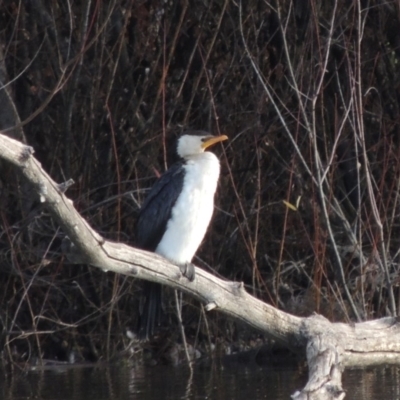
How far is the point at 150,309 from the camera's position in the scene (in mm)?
5188

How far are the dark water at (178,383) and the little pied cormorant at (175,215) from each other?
2.85 ft

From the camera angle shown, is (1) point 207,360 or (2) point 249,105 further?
(2) point 249,105

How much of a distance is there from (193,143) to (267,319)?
1593 mm

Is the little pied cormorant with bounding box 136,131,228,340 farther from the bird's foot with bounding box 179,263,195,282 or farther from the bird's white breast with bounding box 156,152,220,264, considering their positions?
the bird's foot with bounding box 179,263,195,282

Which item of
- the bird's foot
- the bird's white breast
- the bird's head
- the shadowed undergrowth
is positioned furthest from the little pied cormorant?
the shadowed undergrowth

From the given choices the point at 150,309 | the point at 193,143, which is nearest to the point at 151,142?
the point at 193,143

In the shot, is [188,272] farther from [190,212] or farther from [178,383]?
[178,383]

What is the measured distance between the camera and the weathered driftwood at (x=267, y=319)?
3805 millimetres

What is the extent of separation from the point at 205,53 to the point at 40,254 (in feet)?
6.12

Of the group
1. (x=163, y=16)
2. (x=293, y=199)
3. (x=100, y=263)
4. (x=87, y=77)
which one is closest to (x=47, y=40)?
(x=87, y=77)

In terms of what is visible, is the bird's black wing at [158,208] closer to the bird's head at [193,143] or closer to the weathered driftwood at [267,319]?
the bird's head at [193,143]

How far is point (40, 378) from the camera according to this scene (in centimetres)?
669

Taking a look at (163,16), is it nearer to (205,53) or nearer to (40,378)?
(205,53)

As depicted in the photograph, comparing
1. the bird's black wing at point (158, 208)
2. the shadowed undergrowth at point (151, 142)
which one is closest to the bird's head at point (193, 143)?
the bird's black wing at point (158, 208)
